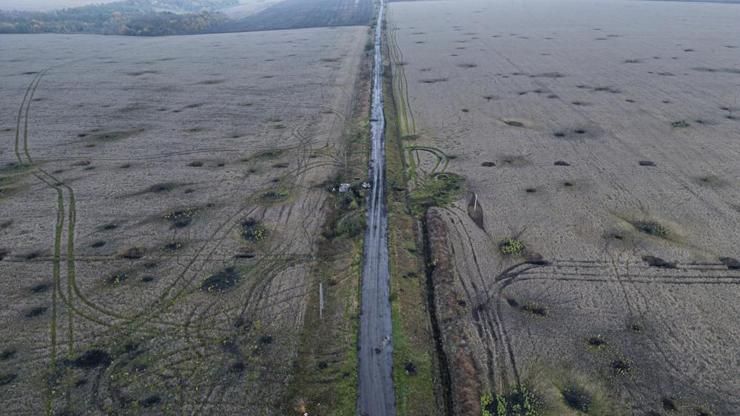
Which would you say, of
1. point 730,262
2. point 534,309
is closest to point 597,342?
point 534,309

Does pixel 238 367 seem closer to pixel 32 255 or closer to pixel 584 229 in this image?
pixel 32 255

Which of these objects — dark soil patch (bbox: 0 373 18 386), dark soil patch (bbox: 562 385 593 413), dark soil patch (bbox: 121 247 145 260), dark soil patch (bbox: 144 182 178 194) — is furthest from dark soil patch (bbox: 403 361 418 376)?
dark soil patch (bbox: 144 182 178 194)

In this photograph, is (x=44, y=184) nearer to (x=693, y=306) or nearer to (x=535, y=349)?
(x=535, y=349)

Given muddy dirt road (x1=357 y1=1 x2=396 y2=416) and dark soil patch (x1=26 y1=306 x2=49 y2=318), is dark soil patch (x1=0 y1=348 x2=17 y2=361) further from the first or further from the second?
muddy dirt road (x1=357 y1=1 x2=396 y2=416)

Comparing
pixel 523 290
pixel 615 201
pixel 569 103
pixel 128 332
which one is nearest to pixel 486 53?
pixel 569 103

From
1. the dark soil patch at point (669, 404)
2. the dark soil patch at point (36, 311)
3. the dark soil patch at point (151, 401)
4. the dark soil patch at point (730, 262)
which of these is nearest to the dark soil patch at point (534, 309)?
the dark soil patch at point (669, 404)

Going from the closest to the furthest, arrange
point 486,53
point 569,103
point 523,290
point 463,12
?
point 523,290, point 569,103, point 486,53, point 463,12

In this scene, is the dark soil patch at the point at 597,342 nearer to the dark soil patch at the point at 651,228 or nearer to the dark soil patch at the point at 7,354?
the dark soil patch at the point at 651,228
